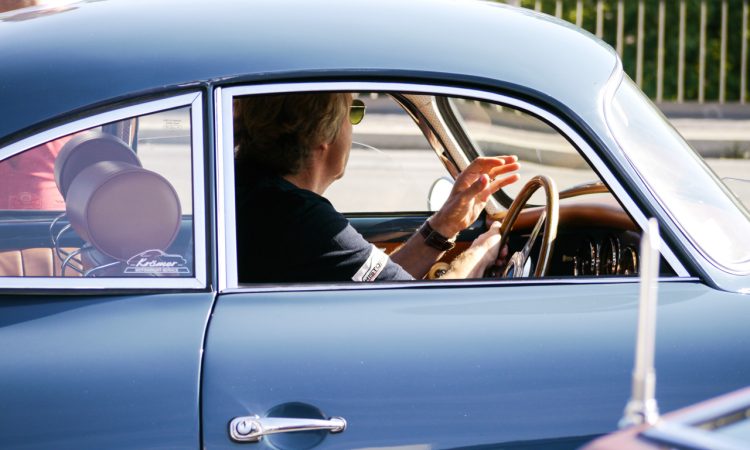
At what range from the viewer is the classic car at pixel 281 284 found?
7.13 ft

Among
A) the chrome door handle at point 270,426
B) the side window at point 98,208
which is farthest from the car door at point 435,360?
the side window at point 98,208

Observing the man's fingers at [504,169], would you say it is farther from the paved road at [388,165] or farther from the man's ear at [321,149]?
the paved road at [388,165]

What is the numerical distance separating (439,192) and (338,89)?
1697 millimetres

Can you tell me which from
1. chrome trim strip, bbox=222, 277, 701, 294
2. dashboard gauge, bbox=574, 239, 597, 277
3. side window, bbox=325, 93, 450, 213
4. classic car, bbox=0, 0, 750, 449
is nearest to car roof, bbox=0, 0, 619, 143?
classic car, bbox=0, 0, 750, 449

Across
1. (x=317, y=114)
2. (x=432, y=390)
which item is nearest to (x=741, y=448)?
(x=432, y=390)

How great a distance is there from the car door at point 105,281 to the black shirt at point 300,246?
30 centimetres

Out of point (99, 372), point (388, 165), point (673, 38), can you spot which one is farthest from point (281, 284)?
point (673, 38)

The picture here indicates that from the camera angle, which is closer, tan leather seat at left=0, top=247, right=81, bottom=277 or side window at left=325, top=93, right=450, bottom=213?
tan leather seat at left=0, top=247, right=81, bottom=277

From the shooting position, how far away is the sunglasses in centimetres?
309

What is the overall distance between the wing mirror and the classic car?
1.38 metres

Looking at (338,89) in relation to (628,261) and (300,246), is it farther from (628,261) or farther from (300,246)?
(628,261)

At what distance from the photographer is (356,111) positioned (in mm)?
3271

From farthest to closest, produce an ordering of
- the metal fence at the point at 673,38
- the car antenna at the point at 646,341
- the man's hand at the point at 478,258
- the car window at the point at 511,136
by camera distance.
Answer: the metal fence at the point at 673,38 < the car window at the point at 511,136 < the man's hand at the point at 478,258 < the car antenna at the point at 646,341

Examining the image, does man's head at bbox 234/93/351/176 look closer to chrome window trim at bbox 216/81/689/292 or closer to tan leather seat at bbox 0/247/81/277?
chrome window trim at bbox 216/81/689/292
